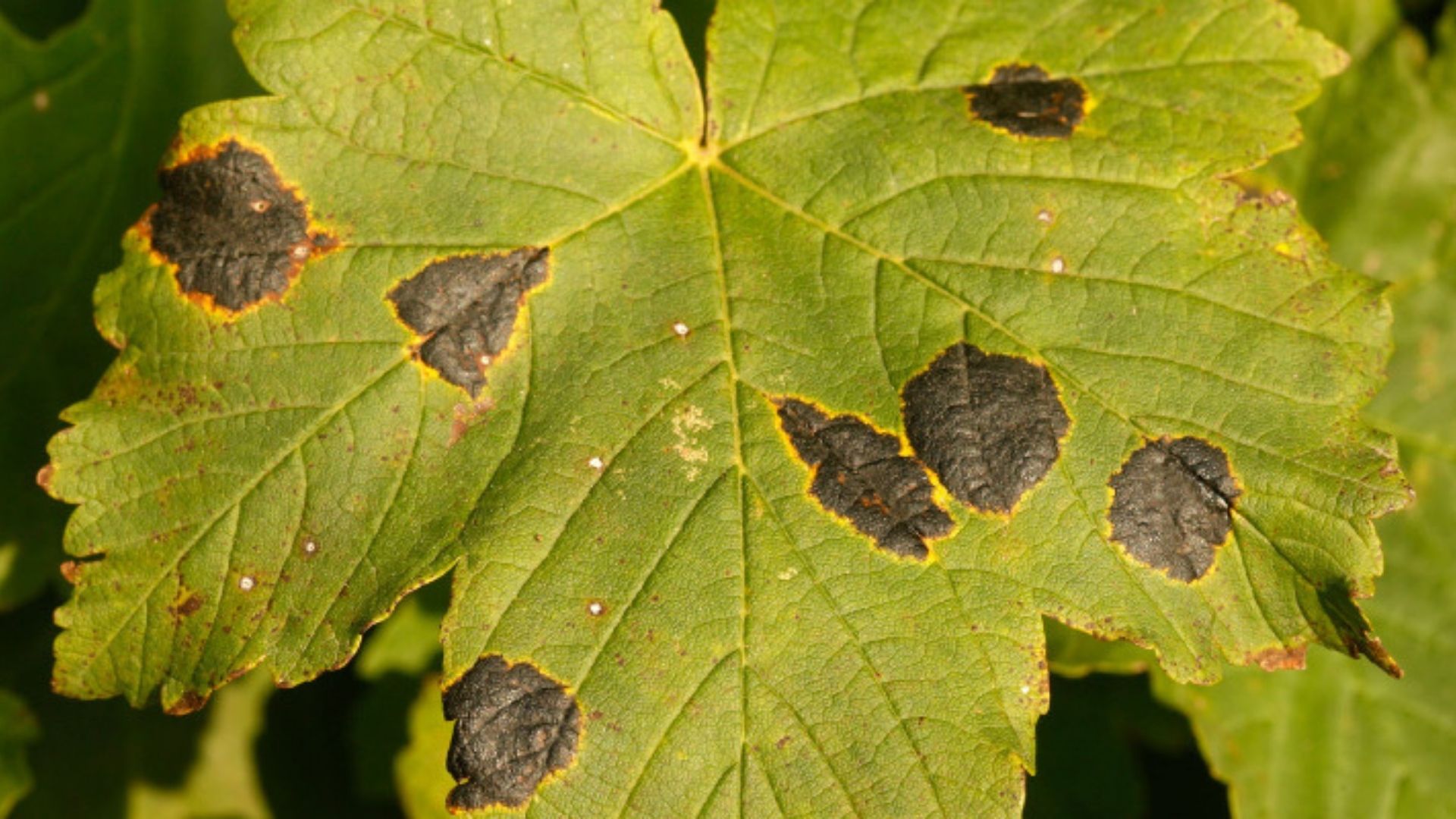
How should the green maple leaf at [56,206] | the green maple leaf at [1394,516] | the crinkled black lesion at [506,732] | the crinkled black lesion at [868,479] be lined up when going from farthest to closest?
the green maple leaf at [1394,516] < the green maple leaf at [56,206] < the crinkled black lesion at [868,479] < the crinkled black lesion at [506,732]

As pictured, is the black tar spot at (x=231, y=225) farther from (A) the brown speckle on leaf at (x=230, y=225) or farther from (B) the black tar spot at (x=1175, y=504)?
(B) the black tar spot at (x=1175, y=504)

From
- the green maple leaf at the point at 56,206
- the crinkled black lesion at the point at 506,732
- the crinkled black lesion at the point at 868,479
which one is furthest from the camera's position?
the green maple leaf at the point at 56,206

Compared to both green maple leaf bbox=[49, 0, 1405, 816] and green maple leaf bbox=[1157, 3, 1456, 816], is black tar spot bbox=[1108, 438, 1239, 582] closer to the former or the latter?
green maple leaf bbox=[49, 0, 1405, 816]

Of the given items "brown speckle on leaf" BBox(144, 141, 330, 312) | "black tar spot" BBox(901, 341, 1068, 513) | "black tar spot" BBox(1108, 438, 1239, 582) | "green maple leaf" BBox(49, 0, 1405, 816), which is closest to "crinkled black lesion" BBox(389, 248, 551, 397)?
"green maple leaf" BBox(49, 0, 1405, 816)

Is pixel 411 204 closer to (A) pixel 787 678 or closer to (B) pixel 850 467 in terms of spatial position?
(B) pixel 850 467

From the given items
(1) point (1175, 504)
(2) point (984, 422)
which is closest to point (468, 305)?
(2) point (984, 422)

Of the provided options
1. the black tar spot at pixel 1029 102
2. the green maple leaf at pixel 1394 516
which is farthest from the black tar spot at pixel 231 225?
the green maple leaf at pixel 1394 516

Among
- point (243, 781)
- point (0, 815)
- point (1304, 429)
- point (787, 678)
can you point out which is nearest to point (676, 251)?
point (787, 678)
